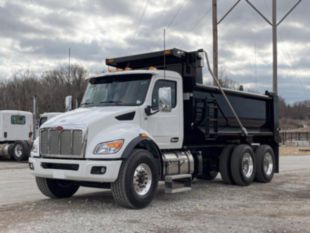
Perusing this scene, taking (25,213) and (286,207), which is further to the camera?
(286,207)

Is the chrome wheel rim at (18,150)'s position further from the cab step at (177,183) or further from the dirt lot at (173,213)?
the cab step at (177,183)

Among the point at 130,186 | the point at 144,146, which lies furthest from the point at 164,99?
the point at 130,186

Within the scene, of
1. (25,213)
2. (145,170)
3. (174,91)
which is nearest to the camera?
(25,213)

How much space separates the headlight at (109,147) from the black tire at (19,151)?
53.1 feet

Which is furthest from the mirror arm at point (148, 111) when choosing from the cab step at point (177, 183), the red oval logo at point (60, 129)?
the red oval logo at point (60, 129)

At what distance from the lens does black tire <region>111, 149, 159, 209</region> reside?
28.4ft

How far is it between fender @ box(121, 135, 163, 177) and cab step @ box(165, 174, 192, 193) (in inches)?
10.9

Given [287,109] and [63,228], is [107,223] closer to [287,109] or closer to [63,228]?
[63,228]

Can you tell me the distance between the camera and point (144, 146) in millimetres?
9453

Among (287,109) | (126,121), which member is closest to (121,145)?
(126,121)

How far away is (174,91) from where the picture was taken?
10.7 metres

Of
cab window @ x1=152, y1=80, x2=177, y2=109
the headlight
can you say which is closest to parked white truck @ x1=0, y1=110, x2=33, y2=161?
cab window @ x1=152, y1=80, x2=177, y2=109

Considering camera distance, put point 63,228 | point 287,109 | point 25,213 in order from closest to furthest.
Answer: point 63,228 → point 25,213 → point 287,109

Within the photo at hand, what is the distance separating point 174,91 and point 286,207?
3.44m
